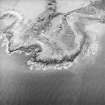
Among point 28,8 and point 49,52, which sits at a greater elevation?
point 28,8

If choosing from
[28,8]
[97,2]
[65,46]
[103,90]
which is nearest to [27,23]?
[28,8]

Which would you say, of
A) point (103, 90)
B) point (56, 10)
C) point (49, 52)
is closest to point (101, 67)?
point (103, 90)

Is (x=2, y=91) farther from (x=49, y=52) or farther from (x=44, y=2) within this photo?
(x=44, y=2)

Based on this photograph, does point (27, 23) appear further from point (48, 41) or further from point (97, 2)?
point (97, 2)

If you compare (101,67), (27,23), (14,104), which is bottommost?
(14,104)

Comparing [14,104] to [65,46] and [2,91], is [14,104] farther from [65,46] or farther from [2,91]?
[65,46]

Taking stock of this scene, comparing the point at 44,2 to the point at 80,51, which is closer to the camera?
the point at 80,51

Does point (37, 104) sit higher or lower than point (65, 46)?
lower

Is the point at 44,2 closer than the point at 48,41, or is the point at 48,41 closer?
the point at 48,41
